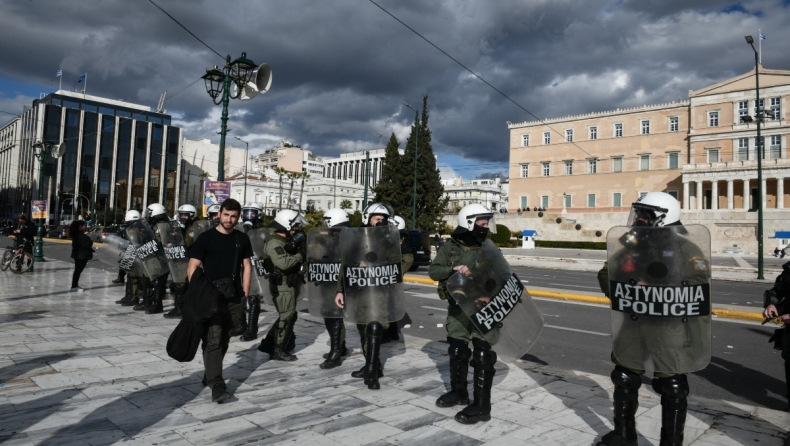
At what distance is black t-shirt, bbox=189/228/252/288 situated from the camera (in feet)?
15.9

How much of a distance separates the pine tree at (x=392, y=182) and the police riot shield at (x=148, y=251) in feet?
145

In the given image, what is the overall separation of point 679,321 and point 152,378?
466 cm

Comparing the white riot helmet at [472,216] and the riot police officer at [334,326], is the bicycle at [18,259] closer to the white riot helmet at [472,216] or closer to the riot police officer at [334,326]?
the riot police officer at [334,326]

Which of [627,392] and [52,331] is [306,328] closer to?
[52,331]

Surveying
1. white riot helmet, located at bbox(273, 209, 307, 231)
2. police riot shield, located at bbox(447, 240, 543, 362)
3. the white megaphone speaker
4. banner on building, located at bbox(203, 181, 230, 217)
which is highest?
the white megaphone speaker

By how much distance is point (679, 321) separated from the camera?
3.35 meters

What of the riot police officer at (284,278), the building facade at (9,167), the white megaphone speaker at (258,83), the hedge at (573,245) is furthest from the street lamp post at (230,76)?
the building facade at (9,167)

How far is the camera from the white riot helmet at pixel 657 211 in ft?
11.8

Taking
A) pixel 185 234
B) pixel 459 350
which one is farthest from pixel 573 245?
pixel 459 350

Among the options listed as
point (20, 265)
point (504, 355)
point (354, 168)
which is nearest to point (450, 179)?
point (354, 168)

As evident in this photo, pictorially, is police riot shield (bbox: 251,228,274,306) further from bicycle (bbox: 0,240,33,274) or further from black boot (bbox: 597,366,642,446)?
bicycle (bbox: 0,240,33,274)

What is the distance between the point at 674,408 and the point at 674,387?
0.42ft

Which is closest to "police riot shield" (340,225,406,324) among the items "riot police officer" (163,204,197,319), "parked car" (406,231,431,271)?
"riot police officer" (163,204,197,319)

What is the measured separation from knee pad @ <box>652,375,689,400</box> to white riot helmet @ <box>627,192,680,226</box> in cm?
97
